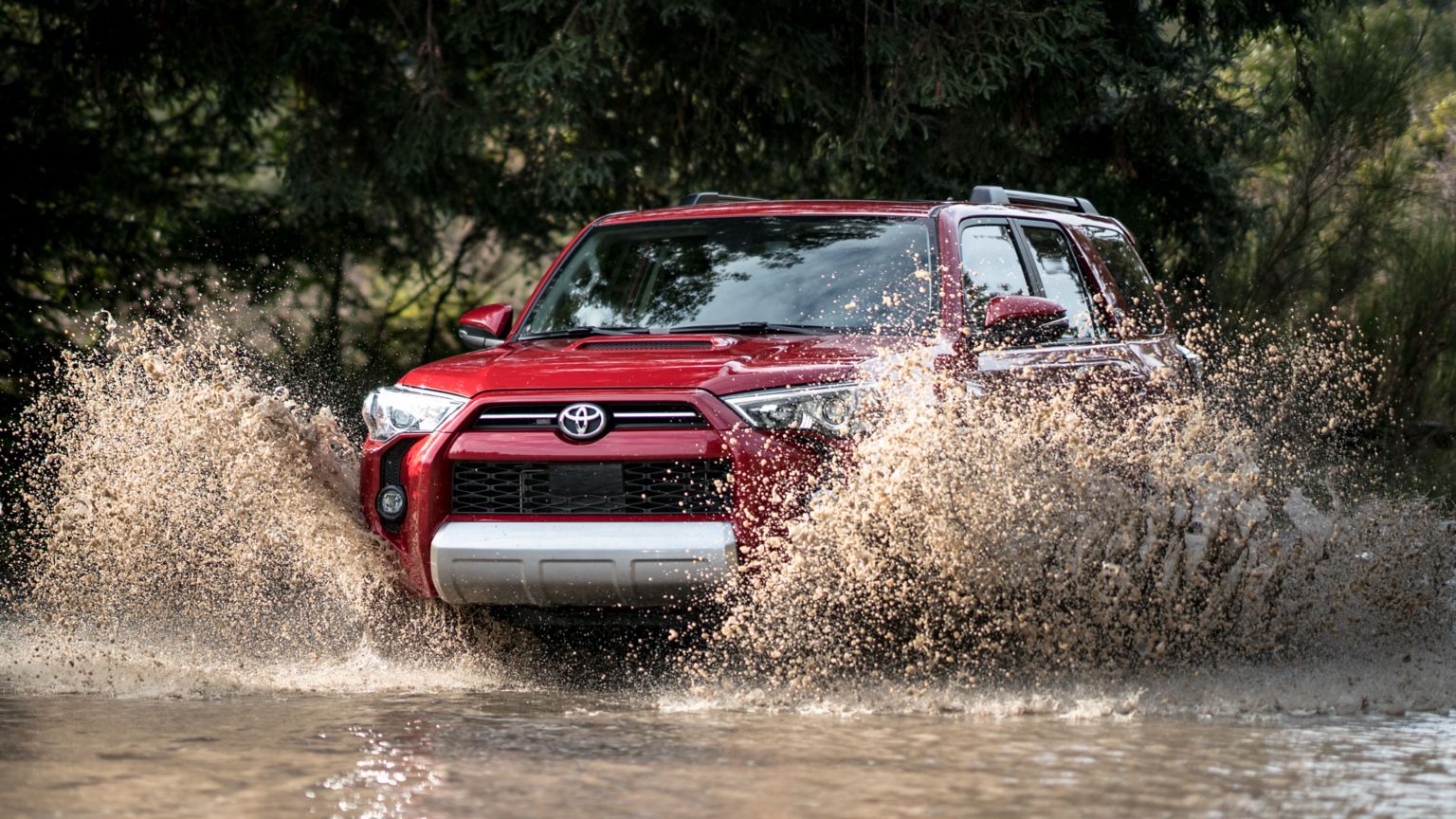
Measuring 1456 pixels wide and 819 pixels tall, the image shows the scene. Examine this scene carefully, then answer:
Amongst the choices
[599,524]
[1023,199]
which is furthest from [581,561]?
[1023,199]

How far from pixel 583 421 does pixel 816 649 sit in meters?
1.12

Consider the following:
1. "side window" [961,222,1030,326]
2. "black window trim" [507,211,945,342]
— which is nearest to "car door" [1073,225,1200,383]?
"side window" [961,222,1030,326]

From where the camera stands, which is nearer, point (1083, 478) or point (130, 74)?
point (1083, 478)

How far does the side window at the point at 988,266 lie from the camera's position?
747 centimetres

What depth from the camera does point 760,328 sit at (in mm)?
7395

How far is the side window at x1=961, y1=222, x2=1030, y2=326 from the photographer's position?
7473 mm

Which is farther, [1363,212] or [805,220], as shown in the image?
[1363,212]

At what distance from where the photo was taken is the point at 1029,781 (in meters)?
5.13

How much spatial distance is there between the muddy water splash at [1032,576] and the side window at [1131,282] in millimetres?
1644

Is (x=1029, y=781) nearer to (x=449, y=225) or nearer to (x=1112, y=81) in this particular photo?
(x=1112, y=81)

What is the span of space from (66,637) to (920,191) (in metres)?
7.51

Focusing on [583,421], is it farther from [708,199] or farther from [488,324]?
[708,199]

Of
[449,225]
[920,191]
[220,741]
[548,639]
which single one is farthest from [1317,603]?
[449,225]

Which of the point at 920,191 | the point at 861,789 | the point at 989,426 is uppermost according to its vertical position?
the point at 920,191
